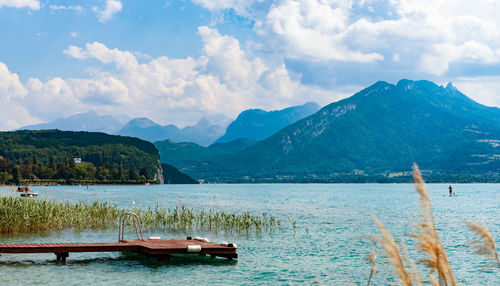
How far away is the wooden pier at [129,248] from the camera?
2197cm

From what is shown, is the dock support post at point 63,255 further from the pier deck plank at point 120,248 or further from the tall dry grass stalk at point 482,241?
the tall dry grass stalk at point 482,241

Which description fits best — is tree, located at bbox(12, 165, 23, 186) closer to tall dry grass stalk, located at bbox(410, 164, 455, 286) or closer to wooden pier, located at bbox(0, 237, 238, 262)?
wooden pier, located at bbox(0, 237, 238, 262)

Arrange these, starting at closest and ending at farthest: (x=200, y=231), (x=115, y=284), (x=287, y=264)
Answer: (x=115, y=284), (x=287, y=264), (x=200, y=231)

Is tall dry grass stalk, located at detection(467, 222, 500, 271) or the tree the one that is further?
the tree

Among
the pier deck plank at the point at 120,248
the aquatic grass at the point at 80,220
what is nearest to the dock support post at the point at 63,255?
the pier deck plank at the point at 120,248

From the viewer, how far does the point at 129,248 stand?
23906mm

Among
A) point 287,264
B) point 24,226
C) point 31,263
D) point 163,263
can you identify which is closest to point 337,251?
point 287,264

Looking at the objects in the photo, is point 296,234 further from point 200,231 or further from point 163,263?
point 163,263

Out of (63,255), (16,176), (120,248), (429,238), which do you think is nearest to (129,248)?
(120,248)

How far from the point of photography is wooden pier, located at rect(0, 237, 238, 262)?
2197 centimetres

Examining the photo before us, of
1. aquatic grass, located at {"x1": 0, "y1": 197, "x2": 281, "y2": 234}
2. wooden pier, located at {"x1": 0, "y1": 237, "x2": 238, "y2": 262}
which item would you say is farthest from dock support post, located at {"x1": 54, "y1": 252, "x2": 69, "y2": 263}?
aquatic grass, located at {"x1": 0, "y1": 197, "x2": 281, "y2": 234}

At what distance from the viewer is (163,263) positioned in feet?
76.4

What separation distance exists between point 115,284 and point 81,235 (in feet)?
46.7

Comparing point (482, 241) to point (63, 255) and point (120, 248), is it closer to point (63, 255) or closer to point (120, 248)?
point (120, 248)
